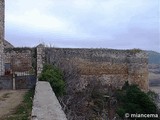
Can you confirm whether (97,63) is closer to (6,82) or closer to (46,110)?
(6,82)

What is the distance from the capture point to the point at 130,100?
20047 millimetres

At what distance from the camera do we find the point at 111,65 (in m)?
25.9

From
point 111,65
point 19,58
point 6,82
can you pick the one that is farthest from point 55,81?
point 111,65

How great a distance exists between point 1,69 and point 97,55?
6995 mm

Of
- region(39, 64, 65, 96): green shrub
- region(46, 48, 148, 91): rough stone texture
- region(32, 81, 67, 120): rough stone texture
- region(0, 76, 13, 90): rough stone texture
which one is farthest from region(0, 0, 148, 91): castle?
region(32, 81, 67, 120): rough stone texture

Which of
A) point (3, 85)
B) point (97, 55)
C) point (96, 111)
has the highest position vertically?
point (97, 55)

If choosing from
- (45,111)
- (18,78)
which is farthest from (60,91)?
(45,111)

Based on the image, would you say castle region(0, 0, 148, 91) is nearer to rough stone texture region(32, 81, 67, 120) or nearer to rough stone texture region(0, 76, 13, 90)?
rough stone texture region(0, 76, 13, 90)

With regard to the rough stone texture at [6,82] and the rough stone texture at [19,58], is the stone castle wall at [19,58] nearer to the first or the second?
the rough stone texture at [19,58]

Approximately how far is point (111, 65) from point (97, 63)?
1067mm

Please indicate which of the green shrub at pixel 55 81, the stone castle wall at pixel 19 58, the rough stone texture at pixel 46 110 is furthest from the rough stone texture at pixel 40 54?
the rough stone texture at pixel 46 110

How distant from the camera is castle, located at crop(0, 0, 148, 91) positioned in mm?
24578

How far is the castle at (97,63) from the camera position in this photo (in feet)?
80.6

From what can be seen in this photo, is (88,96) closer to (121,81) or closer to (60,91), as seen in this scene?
(121,81)
